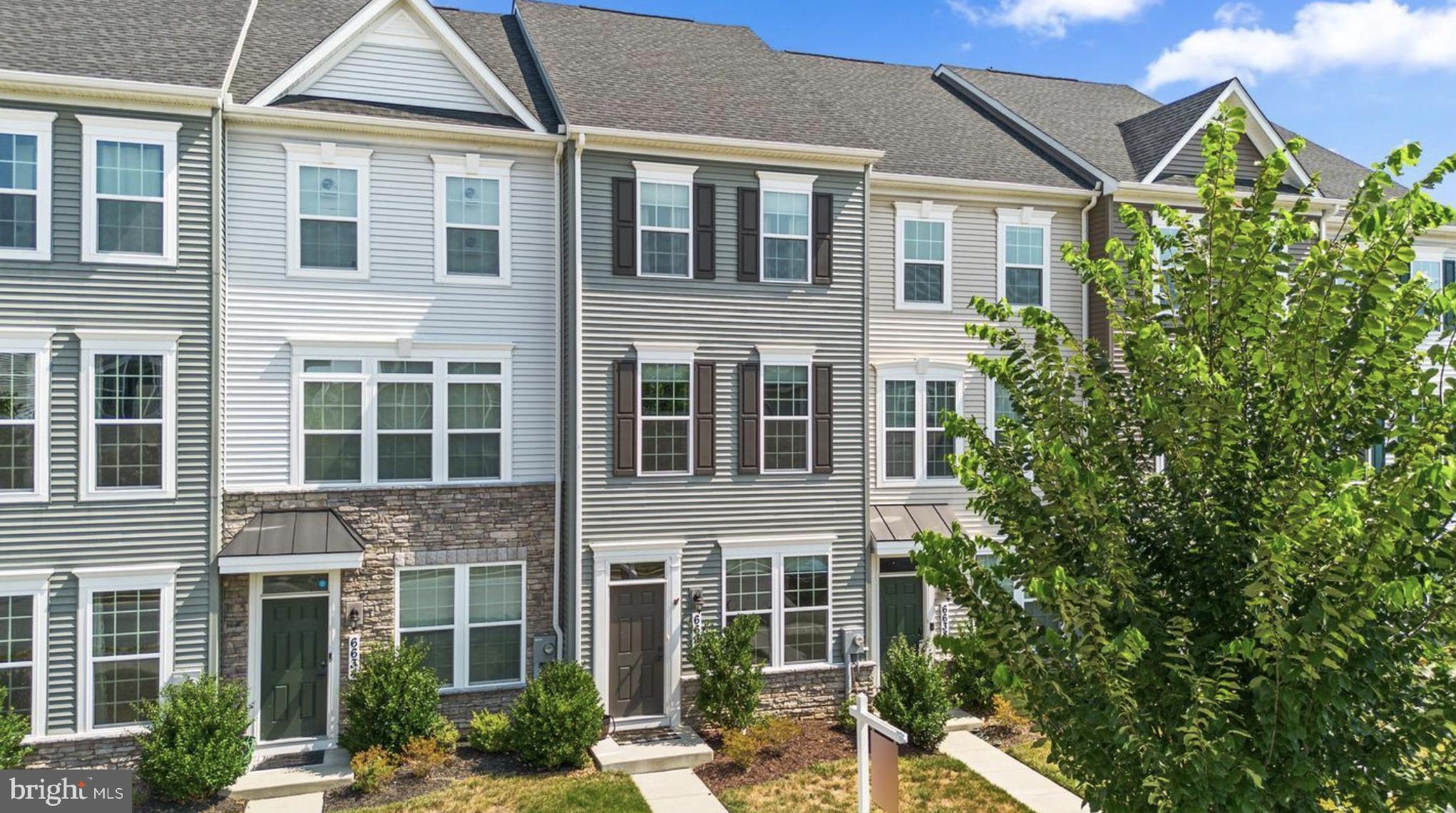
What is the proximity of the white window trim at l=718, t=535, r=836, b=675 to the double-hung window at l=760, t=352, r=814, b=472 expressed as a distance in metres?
1.16

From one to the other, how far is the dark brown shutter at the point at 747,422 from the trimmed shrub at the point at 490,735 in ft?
16.7

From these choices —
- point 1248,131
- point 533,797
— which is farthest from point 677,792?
point 1248,131

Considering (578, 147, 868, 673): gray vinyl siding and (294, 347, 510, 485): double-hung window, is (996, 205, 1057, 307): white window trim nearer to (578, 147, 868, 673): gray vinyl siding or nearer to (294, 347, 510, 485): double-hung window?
(578, 147, 868, 673): gray vinyl siding

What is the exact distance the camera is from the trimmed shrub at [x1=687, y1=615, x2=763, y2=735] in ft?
44.1

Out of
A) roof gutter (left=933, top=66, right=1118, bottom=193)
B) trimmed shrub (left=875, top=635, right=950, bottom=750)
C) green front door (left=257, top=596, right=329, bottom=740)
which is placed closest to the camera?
green front door (left=257, top=596, right=329, bottom=740)

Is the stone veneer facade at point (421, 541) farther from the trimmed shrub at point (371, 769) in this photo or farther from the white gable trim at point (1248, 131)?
the white gable trim at point (1248, 131)

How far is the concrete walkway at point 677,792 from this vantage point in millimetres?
11320

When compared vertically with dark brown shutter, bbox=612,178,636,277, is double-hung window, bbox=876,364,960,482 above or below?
below

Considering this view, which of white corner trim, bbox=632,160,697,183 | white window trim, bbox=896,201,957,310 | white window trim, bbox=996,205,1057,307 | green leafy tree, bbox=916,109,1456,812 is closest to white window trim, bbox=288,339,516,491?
white corner trim, bbox=632,160,697,183

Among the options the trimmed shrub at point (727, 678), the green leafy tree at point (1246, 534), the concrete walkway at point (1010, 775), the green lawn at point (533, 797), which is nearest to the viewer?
the green leafy tree at point (1246, 534)

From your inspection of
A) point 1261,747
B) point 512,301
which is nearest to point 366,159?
point 512,301

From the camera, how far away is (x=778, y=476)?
14.7 metres

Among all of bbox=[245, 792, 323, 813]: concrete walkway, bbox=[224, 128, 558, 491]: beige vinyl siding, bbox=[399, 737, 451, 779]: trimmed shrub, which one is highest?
bbox=[224, 128, 558, 491]: beige vinyl siding

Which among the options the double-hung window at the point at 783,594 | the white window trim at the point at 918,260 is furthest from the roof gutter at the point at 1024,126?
the double-hung window at the point at 783,594
